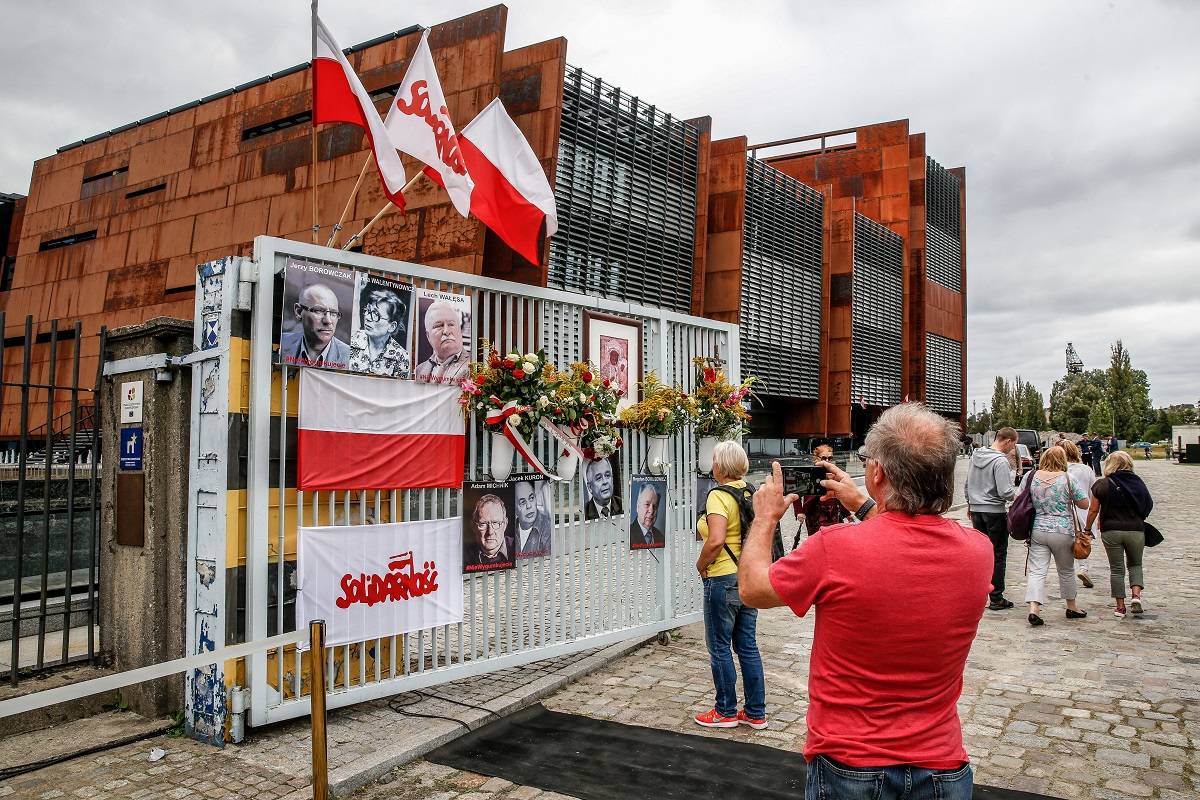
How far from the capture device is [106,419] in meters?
5.74

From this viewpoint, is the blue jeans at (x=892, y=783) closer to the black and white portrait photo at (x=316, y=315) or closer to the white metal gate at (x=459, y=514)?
the white metal gate at (x=459, y=514)

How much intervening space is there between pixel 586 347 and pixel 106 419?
3736 mm

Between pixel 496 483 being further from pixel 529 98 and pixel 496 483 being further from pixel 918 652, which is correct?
pixel 529 98

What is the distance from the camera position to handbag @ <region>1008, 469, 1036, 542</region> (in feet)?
27.9

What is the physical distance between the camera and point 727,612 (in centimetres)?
514

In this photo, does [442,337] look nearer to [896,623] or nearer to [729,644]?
[729,644]

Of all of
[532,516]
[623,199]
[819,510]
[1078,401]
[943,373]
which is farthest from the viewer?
[1078,401]

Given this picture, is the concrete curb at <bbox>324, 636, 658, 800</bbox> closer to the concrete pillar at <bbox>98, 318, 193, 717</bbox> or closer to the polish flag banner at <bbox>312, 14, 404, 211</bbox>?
the concrete pillar at <bbox>98, 318, 193, 717</bbox>

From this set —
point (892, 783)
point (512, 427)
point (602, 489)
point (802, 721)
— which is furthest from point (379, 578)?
point (892, 783)

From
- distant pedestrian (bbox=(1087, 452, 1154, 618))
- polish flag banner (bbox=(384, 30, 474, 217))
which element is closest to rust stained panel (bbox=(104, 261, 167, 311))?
polish flag banner (bbox=(384, 30, 474, 217))

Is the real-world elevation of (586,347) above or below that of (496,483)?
above

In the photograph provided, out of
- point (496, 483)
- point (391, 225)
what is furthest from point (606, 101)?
point (496, 483)

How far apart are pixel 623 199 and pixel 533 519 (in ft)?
62.3

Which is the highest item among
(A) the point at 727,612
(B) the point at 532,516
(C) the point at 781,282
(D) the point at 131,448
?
(C) the point at 781,282
